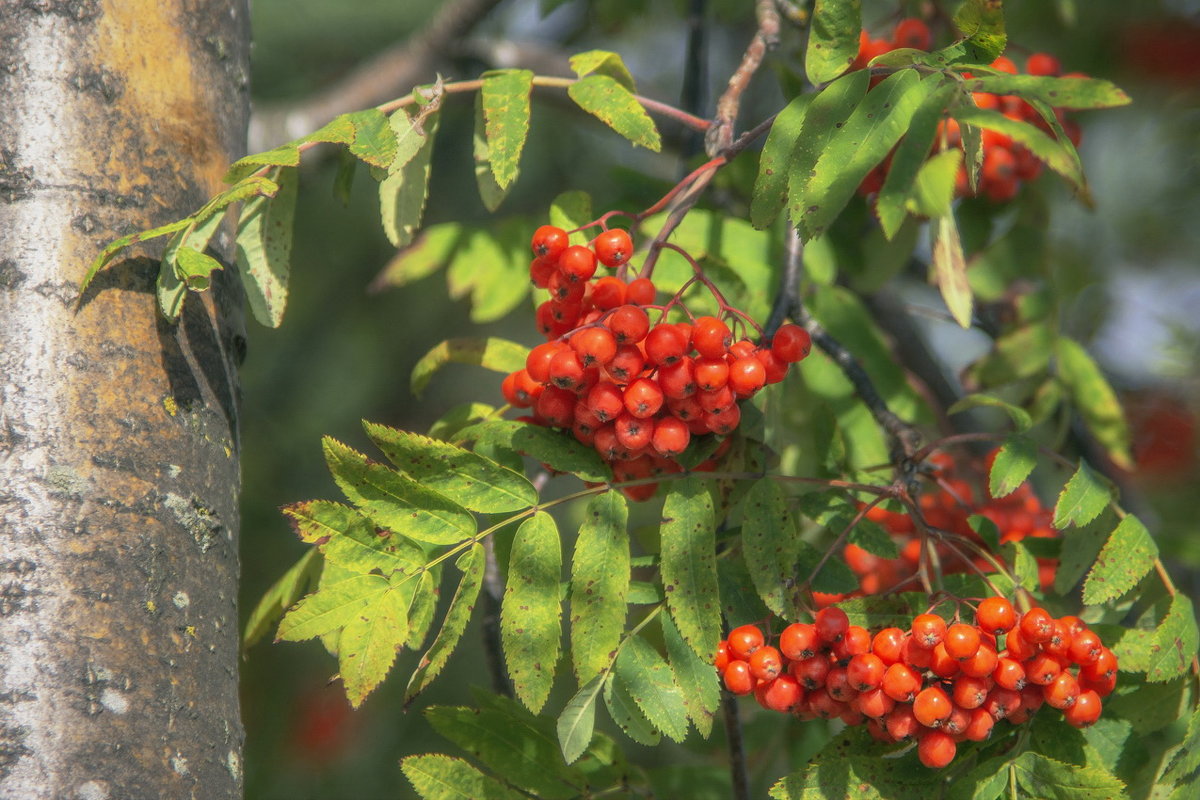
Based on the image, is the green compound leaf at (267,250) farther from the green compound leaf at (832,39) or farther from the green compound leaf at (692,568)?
the green compound leaf at (832,39)

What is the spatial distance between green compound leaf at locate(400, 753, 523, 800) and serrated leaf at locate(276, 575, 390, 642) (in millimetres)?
269

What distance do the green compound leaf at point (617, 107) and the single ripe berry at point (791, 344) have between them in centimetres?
31

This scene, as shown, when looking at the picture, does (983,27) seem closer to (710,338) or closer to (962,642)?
(710,338)

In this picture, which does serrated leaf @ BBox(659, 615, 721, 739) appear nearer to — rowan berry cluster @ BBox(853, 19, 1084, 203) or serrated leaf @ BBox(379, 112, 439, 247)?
serrated leaf @ BBox(379, 112, 439, 247)

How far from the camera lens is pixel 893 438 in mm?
1570

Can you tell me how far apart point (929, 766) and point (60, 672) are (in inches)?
42.4

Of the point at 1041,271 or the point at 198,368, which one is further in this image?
the point at 1041,271

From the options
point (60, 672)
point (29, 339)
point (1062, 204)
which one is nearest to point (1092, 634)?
point (60, 672)

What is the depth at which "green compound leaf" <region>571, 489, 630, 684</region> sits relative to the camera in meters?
1.32

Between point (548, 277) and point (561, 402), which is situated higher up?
point (548, 277)

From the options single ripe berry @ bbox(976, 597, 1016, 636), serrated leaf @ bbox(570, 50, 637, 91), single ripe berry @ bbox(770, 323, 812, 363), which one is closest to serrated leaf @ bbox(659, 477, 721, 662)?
single ripe berry @ bbox(770, 323, 812, 363)

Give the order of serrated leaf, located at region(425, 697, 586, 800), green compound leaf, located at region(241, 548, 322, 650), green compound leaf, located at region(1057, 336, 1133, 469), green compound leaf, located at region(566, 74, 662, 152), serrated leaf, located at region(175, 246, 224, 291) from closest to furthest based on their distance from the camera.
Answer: serrated leaf, located at region(175, 246, 224, 291)
green compound leaf, located at region(566, 74, 662, 152)
serrated leaf, located at region(425, 697, 586, 800)
green compound leaf, located at region(241, 548, 322, 650)
green compound leaf, located at region(1057, 336, 1133, 469)

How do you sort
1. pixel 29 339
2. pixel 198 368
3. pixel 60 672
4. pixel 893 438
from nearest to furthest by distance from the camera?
1. pixel 60 672
2. pixel 29 339
3. pixel 198 368
4. pixel 893 438

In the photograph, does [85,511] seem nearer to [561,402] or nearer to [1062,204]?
[561,402]
